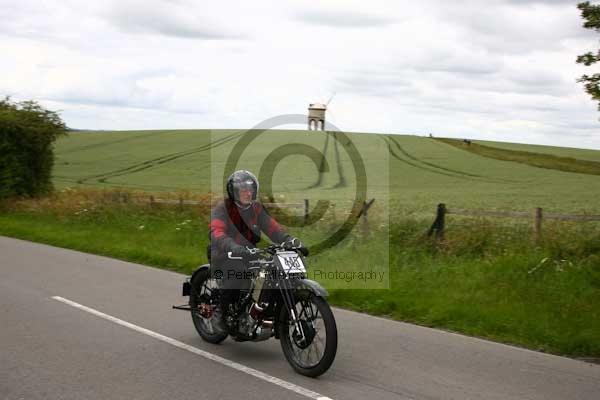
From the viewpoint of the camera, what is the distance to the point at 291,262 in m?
6.64

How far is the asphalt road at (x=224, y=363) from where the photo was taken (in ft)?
19.5

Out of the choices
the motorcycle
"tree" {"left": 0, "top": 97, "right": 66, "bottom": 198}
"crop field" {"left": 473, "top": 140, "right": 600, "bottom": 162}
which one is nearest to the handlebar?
the motorcycle

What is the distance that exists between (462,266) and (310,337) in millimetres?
6353

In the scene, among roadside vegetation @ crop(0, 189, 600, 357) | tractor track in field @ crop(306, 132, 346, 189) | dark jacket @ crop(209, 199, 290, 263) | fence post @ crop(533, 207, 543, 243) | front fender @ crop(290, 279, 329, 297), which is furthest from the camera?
tractor track in field @ crop(306, 132, 346, 189)

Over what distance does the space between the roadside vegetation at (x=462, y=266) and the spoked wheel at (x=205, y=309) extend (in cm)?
291

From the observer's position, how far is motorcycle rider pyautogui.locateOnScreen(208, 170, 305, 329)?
23.1 feet

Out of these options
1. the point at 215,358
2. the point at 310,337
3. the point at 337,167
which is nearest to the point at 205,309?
the point at 215,358

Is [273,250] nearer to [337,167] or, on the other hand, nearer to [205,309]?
[205,309]

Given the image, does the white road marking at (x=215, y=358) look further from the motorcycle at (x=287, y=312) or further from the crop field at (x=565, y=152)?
the crop field at (x=565, y=152)

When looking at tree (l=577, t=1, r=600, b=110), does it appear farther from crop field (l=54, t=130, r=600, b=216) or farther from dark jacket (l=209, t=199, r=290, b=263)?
crop field (l=54, t=130, r=600, b=216)

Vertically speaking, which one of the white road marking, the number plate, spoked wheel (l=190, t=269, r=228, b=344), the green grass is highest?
the green grass

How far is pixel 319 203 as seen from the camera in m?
19.8

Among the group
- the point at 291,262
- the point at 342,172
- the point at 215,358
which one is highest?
the point at 342,172

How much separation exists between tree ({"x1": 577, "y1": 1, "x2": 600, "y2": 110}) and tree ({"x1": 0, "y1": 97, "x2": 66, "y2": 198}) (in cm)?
2321
